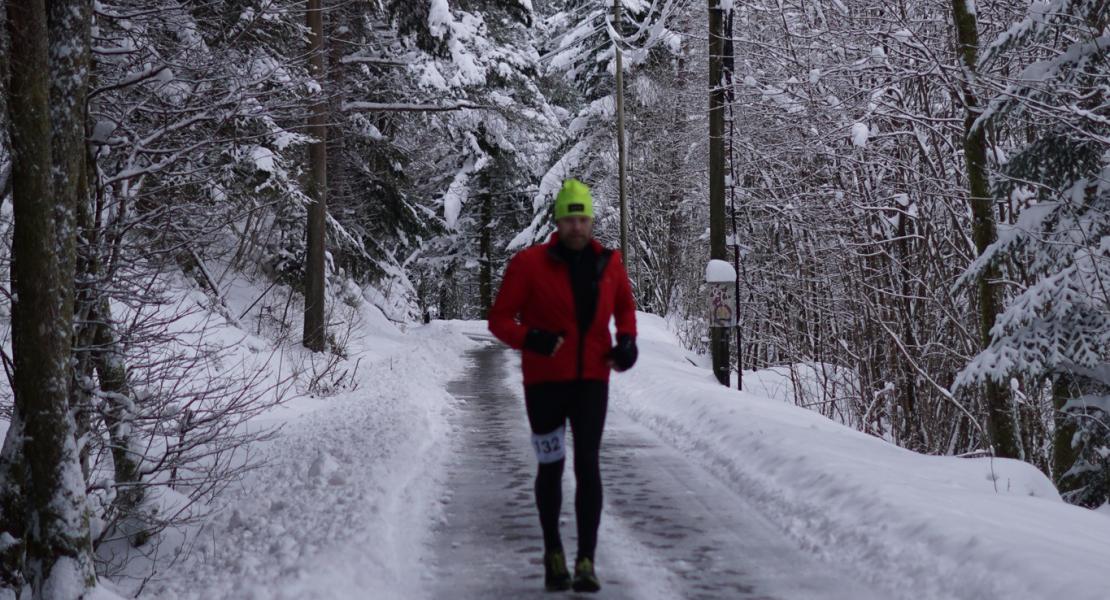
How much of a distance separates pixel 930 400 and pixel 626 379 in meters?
4.67

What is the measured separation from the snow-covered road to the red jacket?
3.94ft

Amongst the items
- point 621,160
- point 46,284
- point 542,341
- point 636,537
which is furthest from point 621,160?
point 46,284

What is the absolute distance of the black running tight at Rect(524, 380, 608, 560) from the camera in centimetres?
503

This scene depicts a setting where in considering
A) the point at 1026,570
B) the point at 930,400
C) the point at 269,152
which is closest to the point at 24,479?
the point at 1026,570

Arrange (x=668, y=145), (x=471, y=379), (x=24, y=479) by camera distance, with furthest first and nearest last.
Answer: (x=668, y=145)
(x=471, y=379)
(x=24, y=479)

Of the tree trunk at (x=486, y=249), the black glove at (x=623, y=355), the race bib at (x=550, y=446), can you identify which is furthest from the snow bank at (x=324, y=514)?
the tree trunk at (x=486, y=249)

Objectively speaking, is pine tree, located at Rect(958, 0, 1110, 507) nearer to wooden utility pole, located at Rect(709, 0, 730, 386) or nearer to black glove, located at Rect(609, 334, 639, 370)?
black glove, located at Rect(609, 334, 639, 370)

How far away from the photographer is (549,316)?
502 centimetres

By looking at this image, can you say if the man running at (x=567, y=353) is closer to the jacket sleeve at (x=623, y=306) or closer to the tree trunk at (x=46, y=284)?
the jacket sleeve at (x=623, y=306)

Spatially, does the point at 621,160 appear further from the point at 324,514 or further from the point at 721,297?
the point at 324,514

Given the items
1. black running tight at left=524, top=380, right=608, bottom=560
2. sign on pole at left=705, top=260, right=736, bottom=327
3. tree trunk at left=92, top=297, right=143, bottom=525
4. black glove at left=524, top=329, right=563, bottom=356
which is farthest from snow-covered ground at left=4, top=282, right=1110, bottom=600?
sign on pole at left=705, top=260, right=736, bottom=327

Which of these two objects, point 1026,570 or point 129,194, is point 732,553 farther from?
point 129,194

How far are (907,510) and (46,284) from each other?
510cm

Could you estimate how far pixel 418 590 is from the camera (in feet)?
16.9
